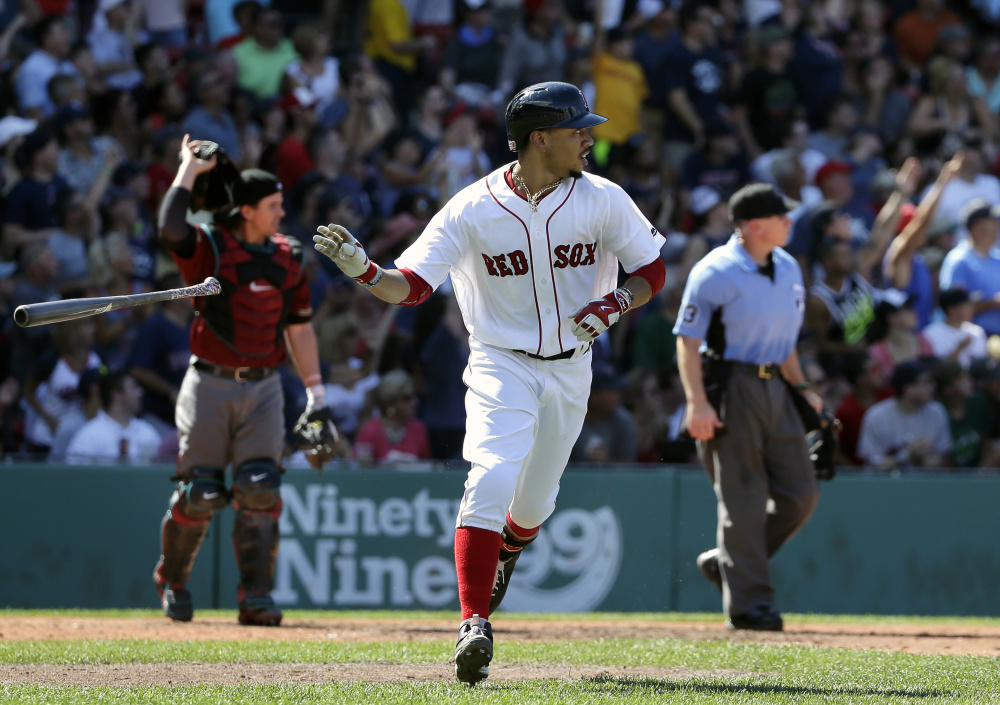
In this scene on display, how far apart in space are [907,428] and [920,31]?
26.8 feet

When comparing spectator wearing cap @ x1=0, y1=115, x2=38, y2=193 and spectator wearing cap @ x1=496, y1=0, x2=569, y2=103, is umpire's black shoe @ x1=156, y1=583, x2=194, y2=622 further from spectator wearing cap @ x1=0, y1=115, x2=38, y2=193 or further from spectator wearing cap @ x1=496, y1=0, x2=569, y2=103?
spectator wearing cap @ x1=496, y1=0, x2=569, y2=103

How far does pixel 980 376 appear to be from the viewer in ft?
37.3

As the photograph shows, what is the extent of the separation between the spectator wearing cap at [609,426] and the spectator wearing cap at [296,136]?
3.67m

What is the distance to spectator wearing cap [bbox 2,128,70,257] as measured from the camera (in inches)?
432

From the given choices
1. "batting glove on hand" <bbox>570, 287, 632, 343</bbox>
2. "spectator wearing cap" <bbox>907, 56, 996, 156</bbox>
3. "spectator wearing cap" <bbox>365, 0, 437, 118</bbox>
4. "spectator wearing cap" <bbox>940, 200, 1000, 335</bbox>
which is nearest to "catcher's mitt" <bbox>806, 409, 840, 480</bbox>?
"batting glove on hand" <bbox>570, 287, 632, 343</bbox>

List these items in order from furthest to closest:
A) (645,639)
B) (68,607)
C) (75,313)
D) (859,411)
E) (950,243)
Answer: (950,243) < (859,411) < (68,607) < (645,639) < (75,313)

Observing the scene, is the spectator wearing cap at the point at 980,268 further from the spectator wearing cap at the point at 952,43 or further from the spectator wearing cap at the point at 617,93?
the spectator wearing cap at the point at 952,43

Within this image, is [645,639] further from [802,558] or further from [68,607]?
[68,607]

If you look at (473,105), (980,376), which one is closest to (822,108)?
(473,105)

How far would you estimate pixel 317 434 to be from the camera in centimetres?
723

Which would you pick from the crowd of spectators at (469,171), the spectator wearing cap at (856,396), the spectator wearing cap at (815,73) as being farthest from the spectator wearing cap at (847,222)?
the spectator wearing cap at (815,73)

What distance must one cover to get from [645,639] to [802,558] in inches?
134

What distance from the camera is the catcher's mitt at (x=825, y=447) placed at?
25.1ft

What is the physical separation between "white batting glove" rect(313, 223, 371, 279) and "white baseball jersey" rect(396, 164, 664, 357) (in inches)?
13.6
